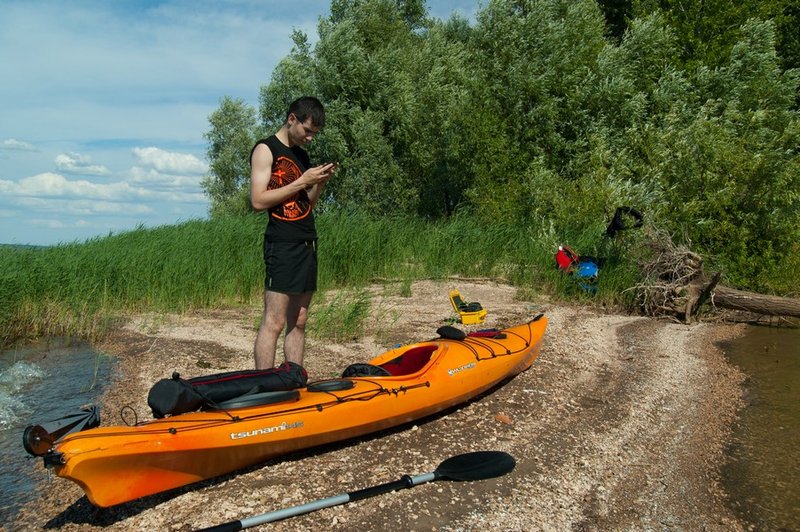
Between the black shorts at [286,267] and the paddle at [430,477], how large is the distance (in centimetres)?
135

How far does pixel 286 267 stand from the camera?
409cm

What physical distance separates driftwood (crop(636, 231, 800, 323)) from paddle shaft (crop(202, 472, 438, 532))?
6.82 metres

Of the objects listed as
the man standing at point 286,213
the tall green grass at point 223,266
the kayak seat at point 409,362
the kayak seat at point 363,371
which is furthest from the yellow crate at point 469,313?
the man standing at point 286,213

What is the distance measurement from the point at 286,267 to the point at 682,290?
23.4 feet

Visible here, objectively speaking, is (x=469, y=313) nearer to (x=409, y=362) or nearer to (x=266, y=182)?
(x=409, y=362)

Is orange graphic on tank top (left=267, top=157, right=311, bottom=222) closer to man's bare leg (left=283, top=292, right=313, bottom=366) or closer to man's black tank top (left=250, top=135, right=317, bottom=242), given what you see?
man's black tank top (left=250, top=135, right=317, bottom=242)

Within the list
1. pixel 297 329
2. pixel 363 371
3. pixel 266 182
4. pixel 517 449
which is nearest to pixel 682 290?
pixel 517 449

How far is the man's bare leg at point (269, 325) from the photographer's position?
4113 mm

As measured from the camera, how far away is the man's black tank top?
4.07m

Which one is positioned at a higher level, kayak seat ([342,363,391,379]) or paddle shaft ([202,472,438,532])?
kayak seat ([342,363,391,379])

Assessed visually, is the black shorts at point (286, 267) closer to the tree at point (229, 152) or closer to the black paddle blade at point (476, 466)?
the black paddle blade at point (476, 466)

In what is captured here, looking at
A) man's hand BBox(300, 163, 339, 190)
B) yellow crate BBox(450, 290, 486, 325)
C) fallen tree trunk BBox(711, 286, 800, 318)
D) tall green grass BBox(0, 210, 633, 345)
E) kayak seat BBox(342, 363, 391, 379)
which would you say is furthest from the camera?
fallen tree trunk BBox(711, 286, 800, 318)

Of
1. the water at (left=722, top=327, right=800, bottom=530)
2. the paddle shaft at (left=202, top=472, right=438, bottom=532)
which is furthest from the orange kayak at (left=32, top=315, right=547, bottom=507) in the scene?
the water at (left=722, top=327, right=800, bottom=530)

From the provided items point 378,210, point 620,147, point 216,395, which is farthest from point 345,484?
point 378,210
